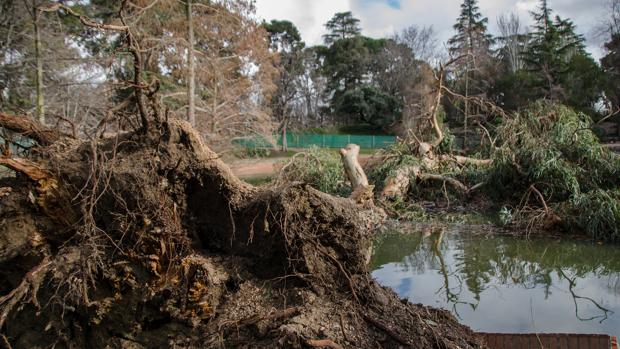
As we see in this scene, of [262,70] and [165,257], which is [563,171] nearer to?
[165,257]

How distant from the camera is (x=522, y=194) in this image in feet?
34.1

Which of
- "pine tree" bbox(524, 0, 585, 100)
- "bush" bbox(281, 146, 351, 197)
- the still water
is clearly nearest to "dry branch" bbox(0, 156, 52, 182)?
the still water

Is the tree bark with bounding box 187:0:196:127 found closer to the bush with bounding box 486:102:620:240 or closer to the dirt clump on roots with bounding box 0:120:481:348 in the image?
the bush with bounding box 486:102:620:240

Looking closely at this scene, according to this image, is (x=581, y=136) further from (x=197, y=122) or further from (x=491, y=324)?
(x=197, y=122)

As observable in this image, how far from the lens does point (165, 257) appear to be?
12.3 ft

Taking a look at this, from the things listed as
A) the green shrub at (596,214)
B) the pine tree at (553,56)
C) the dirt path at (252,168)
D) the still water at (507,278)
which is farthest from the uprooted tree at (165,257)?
the pine tree at (553,56)

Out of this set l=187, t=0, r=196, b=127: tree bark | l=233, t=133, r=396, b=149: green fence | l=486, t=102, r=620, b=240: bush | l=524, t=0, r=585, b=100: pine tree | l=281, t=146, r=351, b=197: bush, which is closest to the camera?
l=486, t=102, r=620, b=240: bush

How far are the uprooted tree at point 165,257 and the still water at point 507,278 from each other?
1.37 meters

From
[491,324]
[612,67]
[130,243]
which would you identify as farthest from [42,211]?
[612,67]

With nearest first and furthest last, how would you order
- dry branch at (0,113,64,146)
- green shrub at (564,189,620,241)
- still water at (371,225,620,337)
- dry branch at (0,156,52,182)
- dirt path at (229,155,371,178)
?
1. dry branch at (0,156,52,182)
2. dry branch at (0,113,64,146)
3. still water at (371,225,620,337)
4. green shrub at (564,189,620,241)
5. dirt path at (229,155,371,178)

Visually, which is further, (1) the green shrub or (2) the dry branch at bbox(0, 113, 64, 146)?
(1) the green shrub

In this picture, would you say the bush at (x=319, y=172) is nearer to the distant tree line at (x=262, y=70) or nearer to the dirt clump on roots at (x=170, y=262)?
the distant tree line at (x=262, y=70)

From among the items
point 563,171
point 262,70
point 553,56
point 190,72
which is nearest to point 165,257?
point 563,171

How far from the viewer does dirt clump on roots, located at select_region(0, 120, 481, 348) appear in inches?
140
